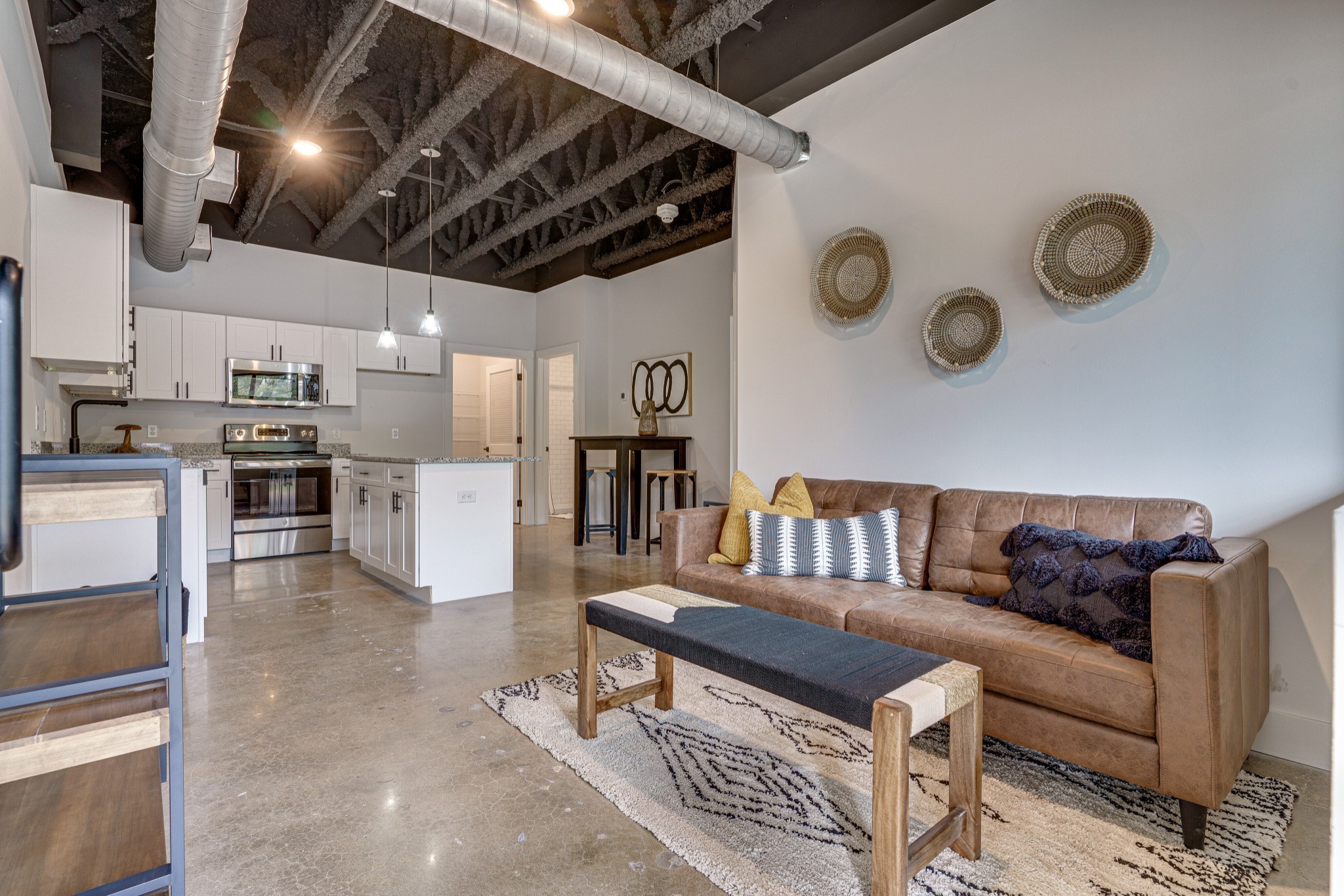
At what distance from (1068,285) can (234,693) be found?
3.83 metres

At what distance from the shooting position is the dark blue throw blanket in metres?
1.91

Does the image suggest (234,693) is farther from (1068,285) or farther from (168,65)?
(1068,285)

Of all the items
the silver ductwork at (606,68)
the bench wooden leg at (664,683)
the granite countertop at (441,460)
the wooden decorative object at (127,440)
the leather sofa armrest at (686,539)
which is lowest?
the bench wooden leg at (664,683)

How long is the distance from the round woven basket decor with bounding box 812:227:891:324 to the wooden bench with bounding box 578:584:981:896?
6.53ft

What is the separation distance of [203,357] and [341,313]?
1363 millimetres

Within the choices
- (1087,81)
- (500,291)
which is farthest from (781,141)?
(500,291)

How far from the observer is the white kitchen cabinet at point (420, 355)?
6625mm

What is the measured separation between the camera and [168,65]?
2.54 metres

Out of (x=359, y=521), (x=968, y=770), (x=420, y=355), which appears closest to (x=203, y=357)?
(x=420, y=355)

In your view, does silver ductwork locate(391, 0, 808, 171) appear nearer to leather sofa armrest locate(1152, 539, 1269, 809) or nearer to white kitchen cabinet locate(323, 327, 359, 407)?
leather sofa armrest locate(1152, 539, 1269, 809)

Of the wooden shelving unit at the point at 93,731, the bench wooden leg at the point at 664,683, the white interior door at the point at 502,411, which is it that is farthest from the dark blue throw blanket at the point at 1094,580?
the white interior door at the point at 502,411

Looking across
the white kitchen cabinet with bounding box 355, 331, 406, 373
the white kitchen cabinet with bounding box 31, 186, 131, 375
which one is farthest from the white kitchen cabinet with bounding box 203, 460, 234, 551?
the white kitchen cabinet with bounding box 31, 186, 131, 375

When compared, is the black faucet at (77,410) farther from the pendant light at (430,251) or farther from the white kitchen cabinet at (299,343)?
the pendant light at (430,251)

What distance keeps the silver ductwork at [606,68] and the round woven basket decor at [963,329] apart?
1370 millimetres
